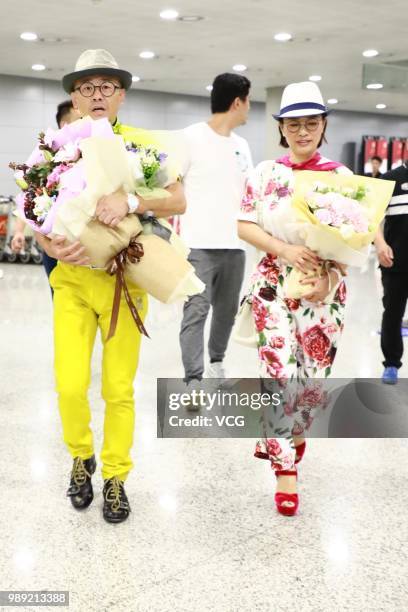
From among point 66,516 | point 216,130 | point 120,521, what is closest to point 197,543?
point 120,521

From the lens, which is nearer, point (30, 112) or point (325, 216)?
point (325, 216)

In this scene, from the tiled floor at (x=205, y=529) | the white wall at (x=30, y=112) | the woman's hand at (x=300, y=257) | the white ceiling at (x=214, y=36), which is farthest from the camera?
the white wall at (x=30, y=112)

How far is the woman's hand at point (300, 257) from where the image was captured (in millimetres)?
2494

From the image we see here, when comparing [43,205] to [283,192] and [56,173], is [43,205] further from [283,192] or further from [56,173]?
[283,192]

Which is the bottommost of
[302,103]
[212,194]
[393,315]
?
[393,315]

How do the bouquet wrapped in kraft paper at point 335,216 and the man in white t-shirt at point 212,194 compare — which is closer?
the bouquet wrapped in kraft paper at point 335,216

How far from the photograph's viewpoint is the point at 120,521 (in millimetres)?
2471

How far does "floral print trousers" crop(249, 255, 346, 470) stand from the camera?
2605 millimetres

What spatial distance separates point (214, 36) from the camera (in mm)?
11055

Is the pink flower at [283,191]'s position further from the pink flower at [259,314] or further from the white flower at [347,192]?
the pink flower at [259,314]

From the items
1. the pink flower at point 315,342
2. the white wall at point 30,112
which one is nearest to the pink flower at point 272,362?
the pink flower at point 315,342

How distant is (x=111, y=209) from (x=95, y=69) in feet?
1.73

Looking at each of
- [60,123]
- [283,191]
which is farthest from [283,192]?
[60,123]

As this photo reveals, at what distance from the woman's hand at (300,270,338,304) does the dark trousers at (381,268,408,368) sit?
6.38 feet
